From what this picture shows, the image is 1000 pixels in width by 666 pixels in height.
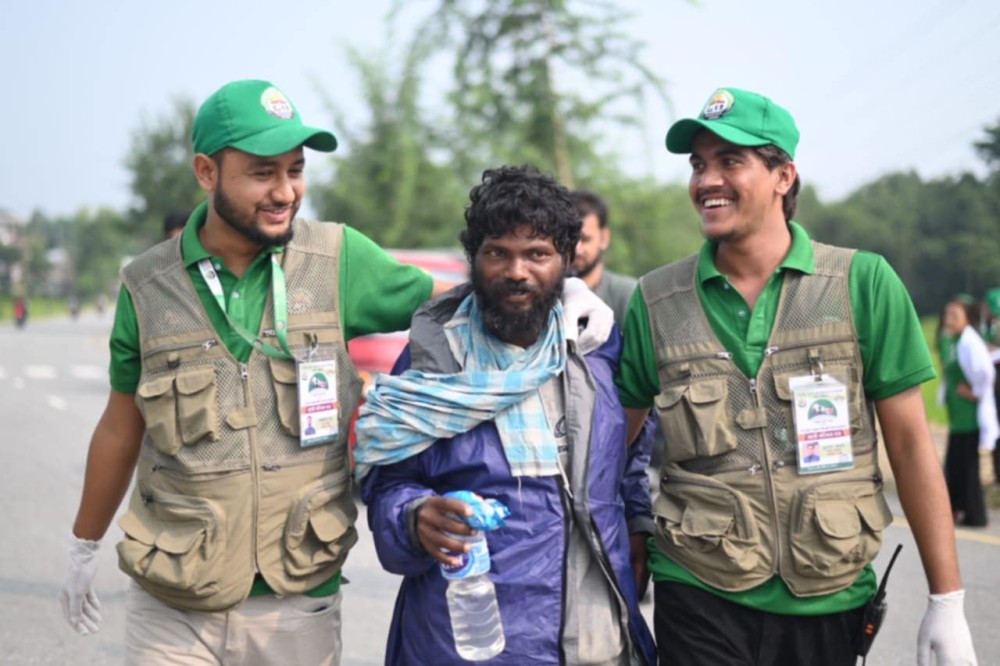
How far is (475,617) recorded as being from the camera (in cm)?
279

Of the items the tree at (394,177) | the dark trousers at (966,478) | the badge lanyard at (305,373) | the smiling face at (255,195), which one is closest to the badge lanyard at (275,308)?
the badge lanyard at (305,373)

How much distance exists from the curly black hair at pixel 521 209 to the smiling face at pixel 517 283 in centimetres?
3

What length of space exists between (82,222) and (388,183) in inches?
4448

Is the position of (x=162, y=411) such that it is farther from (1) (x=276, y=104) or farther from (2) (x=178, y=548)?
(1) (x=276, y=104)

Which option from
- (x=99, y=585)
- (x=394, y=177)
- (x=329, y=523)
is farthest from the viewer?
(x=394, y=177)

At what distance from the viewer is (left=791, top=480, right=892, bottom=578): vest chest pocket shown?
113 inches

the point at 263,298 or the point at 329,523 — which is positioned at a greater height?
the point at 263,298

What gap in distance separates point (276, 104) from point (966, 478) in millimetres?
7135

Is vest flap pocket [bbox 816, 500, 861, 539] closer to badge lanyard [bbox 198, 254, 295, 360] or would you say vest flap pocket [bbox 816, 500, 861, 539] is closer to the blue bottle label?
the blue bottle label

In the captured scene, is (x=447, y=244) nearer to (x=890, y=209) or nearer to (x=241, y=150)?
(x=890, y=209)

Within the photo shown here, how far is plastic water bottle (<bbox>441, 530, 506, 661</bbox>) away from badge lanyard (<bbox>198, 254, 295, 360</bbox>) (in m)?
0.81

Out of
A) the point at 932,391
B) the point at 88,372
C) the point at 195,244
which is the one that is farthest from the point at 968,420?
the point at 88,372

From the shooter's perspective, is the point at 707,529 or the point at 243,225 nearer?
the point at 707,529

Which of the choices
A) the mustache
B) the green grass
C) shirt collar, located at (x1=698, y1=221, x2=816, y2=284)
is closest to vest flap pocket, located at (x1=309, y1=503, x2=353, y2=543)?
the mustache
